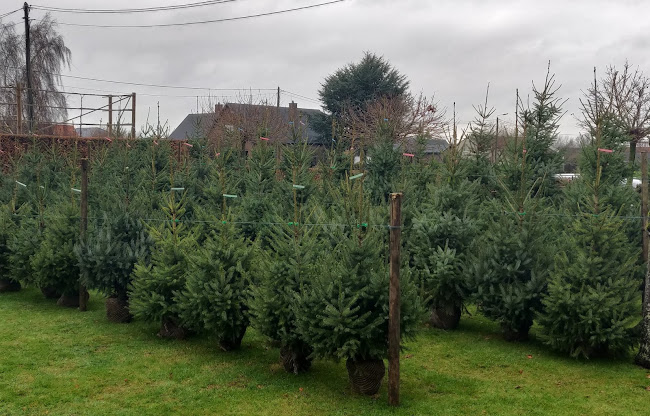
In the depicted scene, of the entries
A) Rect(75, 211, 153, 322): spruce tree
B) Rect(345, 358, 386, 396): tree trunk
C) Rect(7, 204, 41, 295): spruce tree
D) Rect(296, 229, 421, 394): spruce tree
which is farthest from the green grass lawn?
Rect(7, 204, 41, 295): spruce tree

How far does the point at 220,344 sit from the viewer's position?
10195 millimetres

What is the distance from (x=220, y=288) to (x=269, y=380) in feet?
5.14

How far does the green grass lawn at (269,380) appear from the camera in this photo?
306 inches

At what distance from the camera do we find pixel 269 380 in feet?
28.7

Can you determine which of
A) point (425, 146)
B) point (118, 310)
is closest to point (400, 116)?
point (425, 146)

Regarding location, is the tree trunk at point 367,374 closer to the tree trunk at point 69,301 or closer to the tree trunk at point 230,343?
the tree trunk at point 230,343

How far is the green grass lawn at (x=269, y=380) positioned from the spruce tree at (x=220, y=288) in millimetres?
A: 649

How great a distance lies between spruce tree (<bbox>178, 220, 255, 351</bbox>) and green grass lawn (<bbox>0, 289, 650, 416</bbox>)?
25.6 inches

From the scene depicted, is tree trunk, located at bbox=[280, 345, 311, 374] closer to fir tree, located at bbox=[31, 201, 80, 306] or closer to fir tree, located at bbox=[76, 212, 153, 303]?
fir tree, located at bbox=[76, 212, 153, 303]

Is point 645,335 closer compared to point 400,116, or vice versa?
point 645,335

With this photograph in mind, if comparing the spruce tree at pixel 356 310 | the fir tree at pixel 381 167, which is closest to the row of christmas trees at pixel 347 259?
the spruce tree at pixel 356 310

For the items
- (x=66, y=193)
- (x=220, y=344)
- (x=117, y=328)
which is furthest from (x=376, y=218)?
(x=66, y=193)

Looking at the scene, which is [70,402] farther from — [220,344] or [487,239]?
[487,239]

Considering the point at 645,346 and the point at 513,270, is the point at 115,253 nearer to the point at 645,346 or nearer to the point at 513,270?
the point at 513,270
